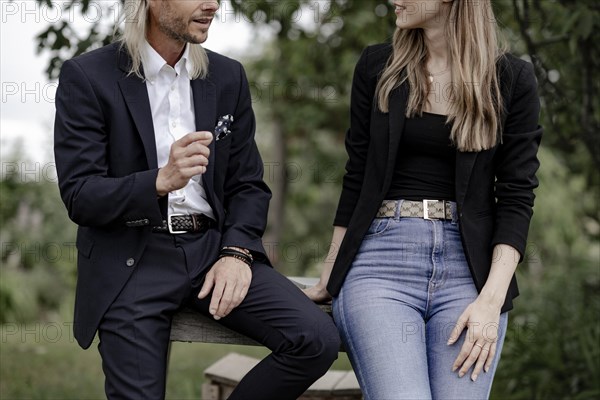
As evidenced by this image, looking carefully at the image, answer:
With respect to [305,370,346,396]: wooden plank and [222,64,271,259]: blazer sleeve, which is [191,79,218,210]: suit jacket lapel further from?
[305,370,346,396]: wooden plank

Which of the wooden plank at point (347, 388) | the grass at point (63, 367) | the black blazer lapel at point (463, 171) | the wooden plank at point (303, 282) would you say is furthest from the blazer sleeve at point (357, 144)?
the grass at point (63, 367)

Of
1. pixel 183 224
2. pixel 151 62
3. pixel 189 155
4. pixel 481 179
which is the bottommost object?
pixel 183 224

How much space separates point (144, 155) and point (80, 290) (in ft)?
1.62

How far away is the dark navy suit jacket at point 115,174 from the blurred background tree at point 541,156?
3.73 feet

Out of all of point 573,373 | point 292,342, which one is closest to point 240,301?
point 292,342

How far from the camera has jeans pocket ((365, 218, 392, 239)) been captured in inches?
120

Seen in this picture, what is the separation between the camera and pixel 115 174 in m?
2.92

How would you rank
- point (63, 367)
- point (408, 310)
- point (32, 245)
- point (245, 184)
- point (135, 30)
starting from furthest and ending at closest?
point (32, 245), point (63, 367), point (245, 184), point (135, 30), point (408, 310)

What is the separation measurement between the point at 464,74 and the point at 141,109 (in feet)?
3.70

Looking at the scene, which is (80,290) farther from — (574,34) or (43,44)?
(574,34)

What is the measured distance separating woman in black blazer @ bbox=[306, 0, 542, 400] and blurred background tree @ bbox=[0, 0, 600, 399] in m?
0.57

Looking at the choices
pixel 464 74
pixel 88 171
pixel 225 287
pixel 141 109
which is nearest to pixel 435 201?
pixel 464 74

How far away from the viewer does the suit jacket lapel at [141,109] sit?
2891mm

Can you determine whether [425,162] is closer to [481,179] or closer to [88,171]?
[481,179]
